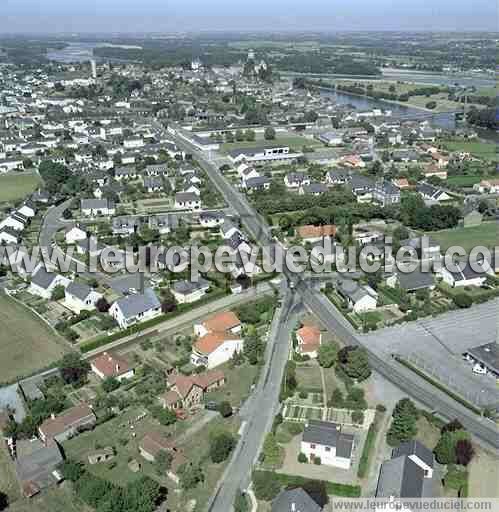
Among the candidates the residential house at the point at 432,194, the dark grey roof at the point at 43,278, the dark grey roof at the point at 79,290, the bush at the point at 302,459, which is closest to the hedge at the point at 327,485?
the bush at the point at 302,459

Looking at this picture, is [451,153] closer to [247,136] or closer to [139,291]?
[247,136]

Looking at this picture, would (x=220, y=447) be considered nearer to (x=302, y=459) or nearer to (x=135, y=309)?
(x=302, y=459)

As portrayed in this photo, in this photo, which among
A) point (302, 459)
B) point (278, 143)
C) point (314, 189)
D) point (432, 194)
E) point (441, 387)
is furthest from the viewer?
point (278, 143)

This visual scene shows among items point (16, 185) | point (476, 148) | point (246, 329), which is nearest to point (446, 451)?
point (246, 329)

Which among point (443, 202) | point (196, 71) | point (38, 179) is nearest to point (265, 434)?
point (443, 202)

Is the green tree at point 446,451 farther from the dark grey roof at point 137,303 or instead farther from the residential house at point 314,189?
the residential house at point 314,189

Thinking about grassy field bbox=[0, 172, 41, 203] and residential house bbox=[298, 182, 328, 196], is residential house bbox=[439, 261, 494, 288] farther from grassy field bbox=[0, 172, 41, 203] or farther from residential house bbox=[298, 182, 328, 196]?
grassy field bbox=[0, 172, 41, 203]
